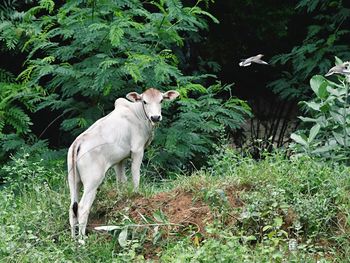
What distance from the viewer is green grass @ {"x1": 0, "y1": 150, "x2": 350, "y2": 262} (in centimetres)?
730

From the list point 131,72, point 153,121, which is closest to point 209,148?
point 131,72

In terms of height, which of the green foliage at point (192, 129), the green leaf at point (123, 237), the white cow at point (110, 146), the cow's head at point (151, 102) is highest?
the cow's head at point (151, 102)

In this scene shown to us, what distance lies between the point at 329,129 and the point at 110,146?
2503mm

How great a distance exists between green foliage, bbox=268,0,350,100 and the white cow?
4085 mm

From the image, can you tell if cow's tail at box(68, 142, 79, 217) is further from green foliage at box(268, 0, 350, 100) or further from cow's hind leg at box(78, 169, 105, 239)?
green foliage at box(268, 0, 350, 100)

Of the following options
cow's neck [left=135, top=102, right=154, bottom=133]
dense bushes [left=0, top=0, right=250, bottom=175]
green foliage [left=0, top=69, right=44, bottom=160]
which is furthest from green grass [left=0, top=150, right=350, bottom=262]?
green foliage [left=0, top=69, right=44, bottom=160]

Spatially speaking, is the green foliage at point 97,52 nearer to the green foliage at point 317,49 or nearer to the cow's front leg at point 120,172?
the cow's front leg at point 120,172

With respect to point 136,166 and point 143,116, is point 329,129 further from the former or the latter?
point 136,166

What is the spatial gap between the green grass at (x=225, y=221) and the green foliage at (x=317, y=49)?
157 inches

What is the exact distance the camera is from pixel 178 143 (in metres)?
11.0

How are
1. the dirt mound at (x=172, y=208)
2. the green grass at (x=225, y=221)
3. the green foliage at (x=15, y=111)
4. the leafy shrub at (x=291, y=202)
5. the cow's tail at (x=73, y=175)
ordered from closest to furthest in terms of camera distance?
1. the green grass at (x=225, y=221)
2. the leafy shrub at (x=291, y=202)
3. the dirt mound at (x=172, y=208)
4. the cow's tail at (x=73, y=175)
5. the green foliage at (x=15, y=111)

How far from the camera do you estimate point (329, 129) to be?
9516 mm

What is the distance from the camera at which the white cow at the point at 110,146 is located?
8242mm

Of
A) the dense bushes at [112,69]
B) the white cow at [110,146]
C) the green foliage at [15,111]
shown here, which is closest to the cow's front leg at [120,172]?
the white cow at [110,146]
